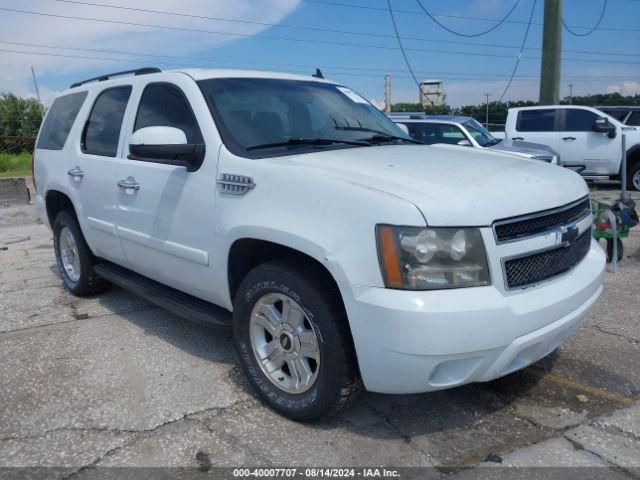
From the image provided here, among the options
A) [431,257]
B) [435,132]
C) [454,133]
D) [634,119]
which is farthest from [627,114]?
[431,257]

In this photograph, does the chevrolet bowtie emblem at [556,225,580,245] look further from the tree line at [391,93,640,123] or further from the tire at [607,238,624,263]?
the tree line at [391,93,640,123]

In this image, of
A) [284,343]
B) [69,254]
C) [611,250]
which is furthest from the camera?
[611,250]

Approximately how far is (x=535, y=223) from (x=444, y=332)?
29.8 inches

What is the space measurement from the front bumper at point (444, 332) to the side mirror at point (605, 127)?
10.9 m

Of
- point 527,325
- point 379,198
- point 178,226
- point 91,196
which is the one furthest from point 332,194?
point 91,196

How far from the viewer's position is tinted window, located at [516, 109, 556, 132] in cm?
1301

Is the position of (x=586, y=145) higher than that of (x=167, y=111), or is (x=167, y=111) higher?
(x=167, y=111)

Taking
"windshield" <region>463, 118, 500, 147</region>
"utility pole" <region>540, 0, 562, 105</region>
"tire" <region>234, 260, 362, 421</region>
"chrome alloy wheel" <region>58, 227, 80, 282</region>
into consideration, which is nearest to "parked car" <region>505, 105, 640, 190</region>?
"utility pole" <region>540, 0, 562, 105</region>

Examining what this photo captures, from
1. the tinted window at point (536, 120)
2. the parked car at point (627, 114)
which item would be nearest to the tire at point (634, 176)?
the parked car at point (627, 114)

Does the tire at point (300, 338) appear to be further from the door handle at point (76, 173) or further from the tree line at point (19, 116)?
the tree line at point (19, 116)

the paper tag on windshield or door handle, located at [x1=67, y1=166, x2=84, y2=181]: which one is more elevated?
the paper tag on windshield

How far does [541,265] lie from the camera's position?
2.82 meters

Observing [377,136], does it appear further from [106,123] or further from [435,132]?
[435,132]

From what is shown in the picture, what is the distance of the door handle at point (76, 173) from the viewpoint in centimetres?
477
